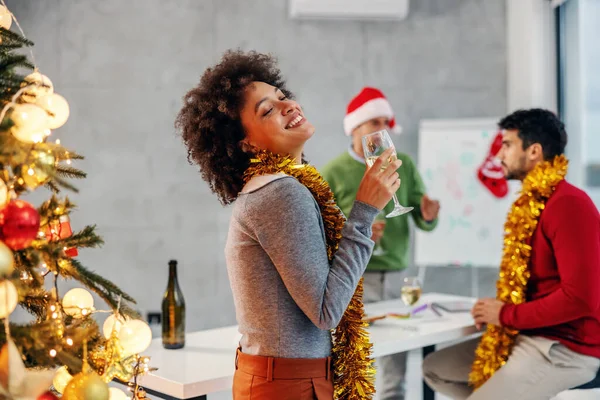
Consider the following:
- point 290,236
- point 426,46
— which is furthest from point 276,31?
point 290,236

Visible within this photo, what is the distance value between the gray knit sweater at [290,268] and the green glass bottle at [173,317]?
65cm

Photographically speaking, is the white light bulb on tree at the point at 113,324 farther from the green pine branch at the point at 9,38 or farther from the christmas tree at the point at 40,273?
the green pine branch at the point at 9,38

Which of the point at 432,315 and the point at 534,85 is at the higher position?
the point at 534,85

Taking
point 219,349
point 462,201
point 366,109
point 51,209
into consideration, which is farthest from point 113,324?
point 462,201

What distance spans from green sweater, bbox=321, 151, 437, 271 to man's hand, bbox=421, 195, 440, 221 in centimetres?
8

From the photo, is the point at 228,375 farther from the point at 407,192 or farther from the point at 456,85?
Answer: the point at 456,85

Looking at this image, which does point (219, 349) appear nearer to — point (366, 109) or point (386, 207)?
point (386, 207)

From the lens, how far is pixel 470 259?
14.1 feet

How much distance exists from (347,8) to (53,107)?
135 inches

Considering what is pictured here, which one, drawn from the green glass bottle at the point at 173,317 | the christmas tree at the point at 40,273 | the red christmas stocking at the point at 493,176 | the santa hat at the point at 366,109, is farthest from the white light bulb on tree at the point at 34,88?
the red christmas stocking at the point at 493,176

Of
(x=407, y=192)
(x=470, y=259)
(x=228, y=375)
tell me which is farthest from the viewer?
(x=470, y=259)

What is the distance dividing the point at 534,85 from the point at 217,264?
94.4 inches

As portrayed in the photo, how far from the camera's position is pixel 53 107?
3.92 feet

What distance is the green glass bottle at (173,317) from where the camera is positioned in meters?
2.08
